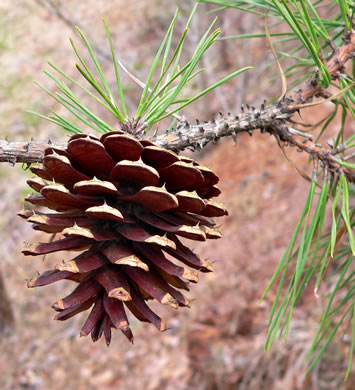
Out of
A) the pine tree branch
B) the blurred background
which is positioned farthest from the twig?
the blurred background

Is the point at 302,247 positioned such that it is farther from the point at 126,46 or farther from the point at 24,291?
the point at 126,46

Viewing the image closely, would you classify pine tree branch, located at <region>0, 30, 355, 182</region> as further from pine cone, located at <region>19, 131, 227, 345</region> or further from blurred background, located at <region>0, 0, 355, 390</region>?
blurred background, located at <region>0, 0, 355, 390</region>

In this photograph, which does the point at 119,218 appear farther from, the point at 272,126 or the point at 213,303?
the point at 213,303

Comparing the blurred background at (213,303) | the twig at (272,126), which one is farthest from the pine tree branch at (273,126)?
the blurred background at (213,303)

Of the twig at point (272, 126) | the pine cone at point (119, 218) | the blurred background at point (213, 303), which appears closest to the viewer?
the pine cone at point (119, 218)

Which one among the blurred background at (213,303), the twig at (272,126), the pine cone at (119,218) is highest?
the blurred background at (213,303)

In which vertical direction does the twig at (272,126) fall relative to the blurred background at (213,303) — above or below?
below

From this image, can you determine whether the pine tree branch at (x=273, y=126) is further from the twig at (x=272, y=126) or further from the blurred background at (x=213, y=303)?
the blurred background at (x=213, y=303)

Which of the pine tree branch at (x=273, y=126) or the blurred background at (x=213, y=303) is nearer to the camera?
the pine tree branch at (x=273, y=126)
